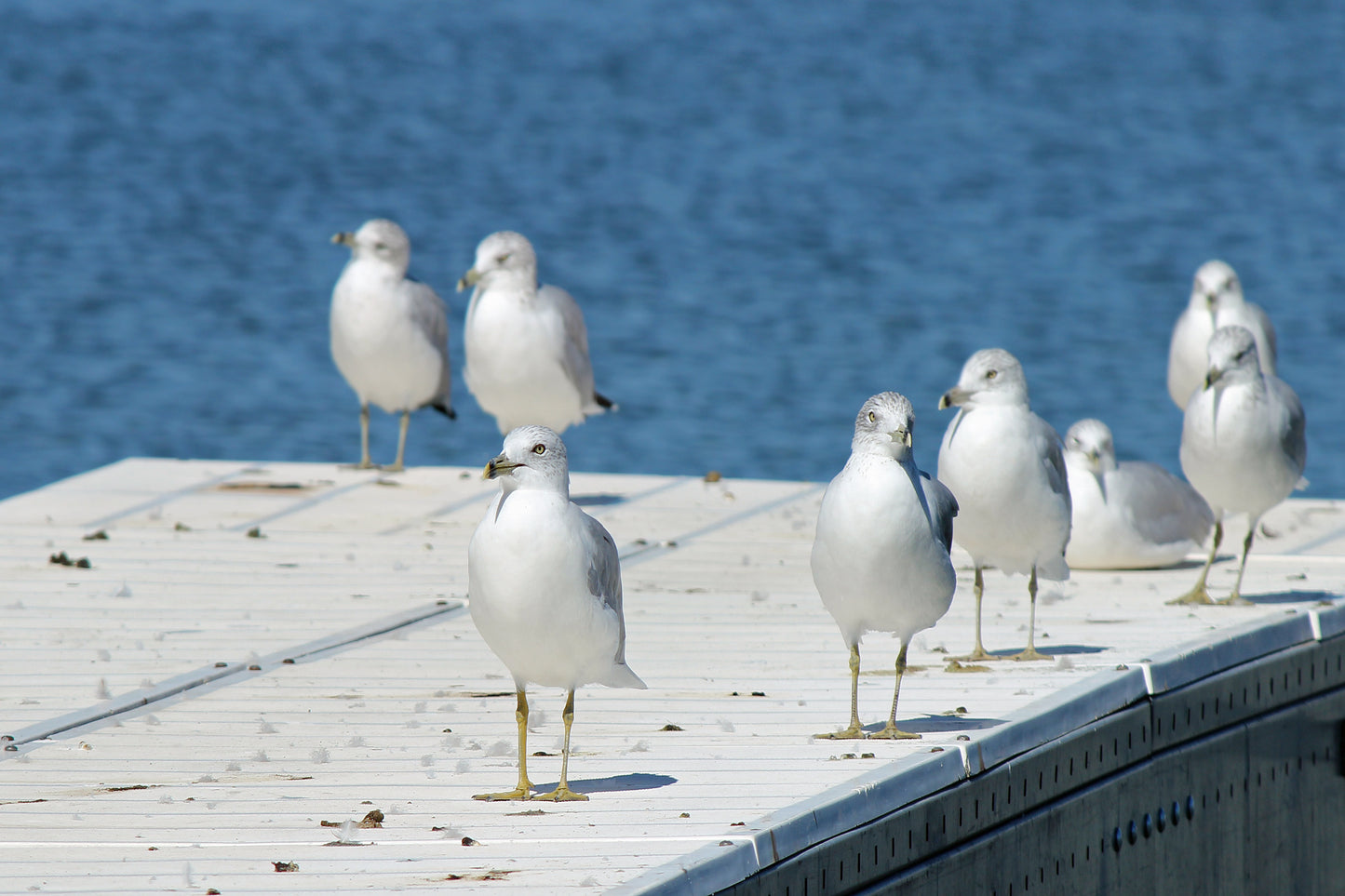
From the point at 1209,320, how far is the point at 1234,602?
459 centimetres

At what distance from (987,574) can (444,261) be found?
18.8 m

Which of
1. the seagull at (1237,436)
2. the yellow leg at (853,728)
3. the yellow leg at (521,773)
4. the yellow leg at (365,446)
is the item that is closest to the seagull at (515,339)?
the yellow leg at (365,446)

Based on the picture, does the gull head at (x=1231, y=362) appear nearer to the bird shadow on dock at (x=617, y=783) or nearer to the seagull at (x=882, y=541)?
the seagull at (x=882, y=541)

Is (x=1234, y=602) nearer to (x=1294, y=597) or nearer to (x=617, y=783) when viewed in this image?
(x=1294, y=597)

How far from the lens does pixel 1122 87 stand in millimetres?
40812

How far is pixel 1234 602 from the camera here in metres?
8.38

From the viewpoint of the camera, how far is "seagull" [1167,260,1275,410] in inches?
492

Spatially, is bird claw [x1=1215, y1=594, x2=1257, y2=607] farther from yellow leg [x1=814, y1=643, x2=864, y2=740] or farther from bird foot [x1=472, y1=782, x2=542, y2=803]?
bird foot [x1=472, y1=782, x2=542, y2=803]

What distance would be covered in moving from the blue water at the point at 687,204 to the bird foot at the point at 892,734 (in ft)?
45.7

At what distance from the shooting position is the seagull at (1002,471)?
7102 mm

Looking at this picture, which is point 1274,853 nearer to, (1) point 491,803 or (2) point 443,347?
(1) point 491,803

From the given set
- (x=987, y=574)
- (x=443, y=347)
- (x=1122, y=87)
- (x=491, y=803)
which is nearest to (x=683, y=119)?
(x=1122, y=87)

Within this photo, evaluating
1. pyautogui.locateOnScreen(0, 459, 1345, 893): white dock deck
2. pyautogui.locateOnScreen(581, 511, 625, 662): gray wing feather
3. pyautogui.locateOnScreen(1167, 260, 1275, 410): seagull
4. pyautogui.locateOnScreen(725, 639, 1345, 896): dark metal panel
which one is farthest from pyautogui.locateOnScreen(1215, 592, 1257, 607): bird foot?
pyautogui.locateOnScreen(1167, 260, 1275, 410): seagull

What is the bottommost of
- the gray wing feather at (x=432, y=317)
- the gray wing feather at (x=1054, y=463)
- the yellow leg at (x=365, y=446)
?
the gray wing feather at (x=1054, y=463)
